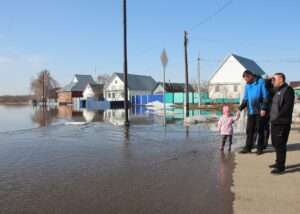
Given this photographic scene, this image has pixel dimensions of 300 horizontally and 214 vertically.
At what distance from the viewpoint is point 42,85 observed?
7944cm

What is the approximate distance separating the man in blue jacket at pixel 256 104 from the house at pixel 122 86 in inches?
2347

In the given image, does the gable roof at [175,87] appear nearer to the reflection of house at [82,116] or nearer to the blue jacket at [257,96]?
the reflection of house at [82,116]

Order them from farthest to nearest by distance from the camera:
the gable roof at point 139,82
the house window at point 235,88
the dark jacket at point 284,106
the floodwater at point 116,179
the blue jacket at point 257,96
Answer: the gable roof at point 139,82 → the house window at point 235,88 → the blue jacket at point 257,96 → the dark jacket at point 284,106 → the floodwater at point 116,179

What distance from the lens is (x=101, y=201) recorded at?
4.04 m

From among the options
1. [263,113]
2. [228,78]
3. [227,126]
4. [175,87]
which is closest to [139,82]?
[175,87]

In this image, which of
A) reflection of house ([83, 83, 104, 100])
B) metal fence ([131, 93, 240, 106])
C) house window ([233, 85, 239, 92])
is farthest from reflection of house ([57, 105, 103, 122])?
reflection of house ([83, 83, 104, 100])

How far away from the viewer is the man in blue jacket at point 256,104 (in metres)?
6.98

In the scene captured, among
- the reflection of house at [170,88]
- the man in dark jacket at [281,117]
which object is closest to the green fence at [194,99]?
the reflection of house at [170,88]

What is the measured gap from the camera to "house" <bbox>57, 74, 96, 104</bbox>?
268 feet

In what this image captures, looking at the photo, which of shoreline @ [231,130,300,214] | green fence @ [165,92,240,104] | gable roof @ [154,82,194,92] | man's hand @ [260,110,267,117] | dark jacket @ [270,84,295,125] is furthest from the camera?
gable roof @ [154,82,194,92]

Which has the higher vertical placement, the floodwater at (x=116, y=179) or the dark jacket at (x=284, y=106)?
the dark jacket at (x=284, y=106)

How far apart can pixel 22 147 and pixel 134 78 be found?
2476 inches

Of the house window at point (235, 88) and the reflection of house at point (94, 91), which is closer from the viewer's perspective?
the house window at point (235, 88)

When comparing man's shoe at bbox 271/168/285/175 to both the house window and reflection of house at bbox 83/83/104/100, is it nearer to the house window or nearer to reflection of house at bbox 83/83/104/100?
the house window
